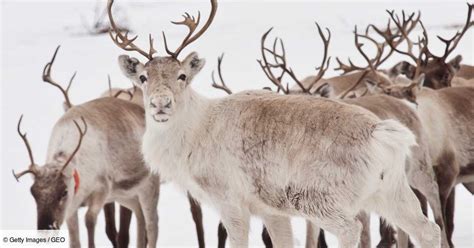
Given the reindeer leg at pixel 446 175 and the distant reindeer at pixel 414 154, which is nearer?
the distant reindeer at pixel 414 154

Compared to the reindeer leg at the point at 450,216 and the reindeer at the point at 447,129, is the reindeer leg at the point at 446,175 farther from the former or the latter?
the reindeer leg at the point at 450,216

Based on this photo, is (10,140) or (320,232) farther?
(10,140)

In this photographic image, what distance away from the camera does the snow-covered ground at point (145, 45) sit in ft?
41.9

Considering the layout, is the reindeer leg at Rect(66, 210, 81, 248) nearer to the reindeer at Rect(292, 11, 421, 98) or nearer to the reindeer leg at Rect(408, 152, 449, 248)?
the reindeer at Rect(292, 11, 421, 98)

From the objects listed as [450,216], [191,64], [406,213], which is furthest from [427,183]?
[191,64]

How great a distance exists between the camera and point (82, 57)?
19.3 metres

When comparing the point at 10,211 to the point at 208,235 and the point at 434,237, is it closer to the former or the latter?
the point at 208,235

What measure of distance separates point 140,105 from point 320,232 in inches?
76.6

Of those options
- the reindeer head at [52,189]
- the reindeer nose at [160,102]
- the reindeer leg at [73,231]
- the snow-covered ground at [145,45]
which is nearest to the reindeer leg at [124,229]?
the reindeer leg at [73,231]

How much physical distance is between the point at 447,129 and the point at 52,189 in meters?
3.16

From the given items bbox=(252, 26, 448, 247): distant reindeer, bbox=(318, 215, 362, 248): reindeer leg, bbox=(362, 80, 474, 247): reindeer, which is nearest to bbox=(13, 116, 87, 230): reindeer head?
bbox=(252, 26, 448, 247): distant reindeer

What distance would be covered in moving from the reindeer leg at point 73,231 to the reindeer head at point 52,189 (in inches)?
16.1

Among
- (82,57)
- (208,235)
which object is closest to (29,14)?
(82,57)

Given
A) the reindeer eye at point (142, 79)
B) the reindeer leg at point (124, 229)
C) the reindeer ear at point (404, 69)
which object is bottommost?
the reindeer leg at point (124, 229)
